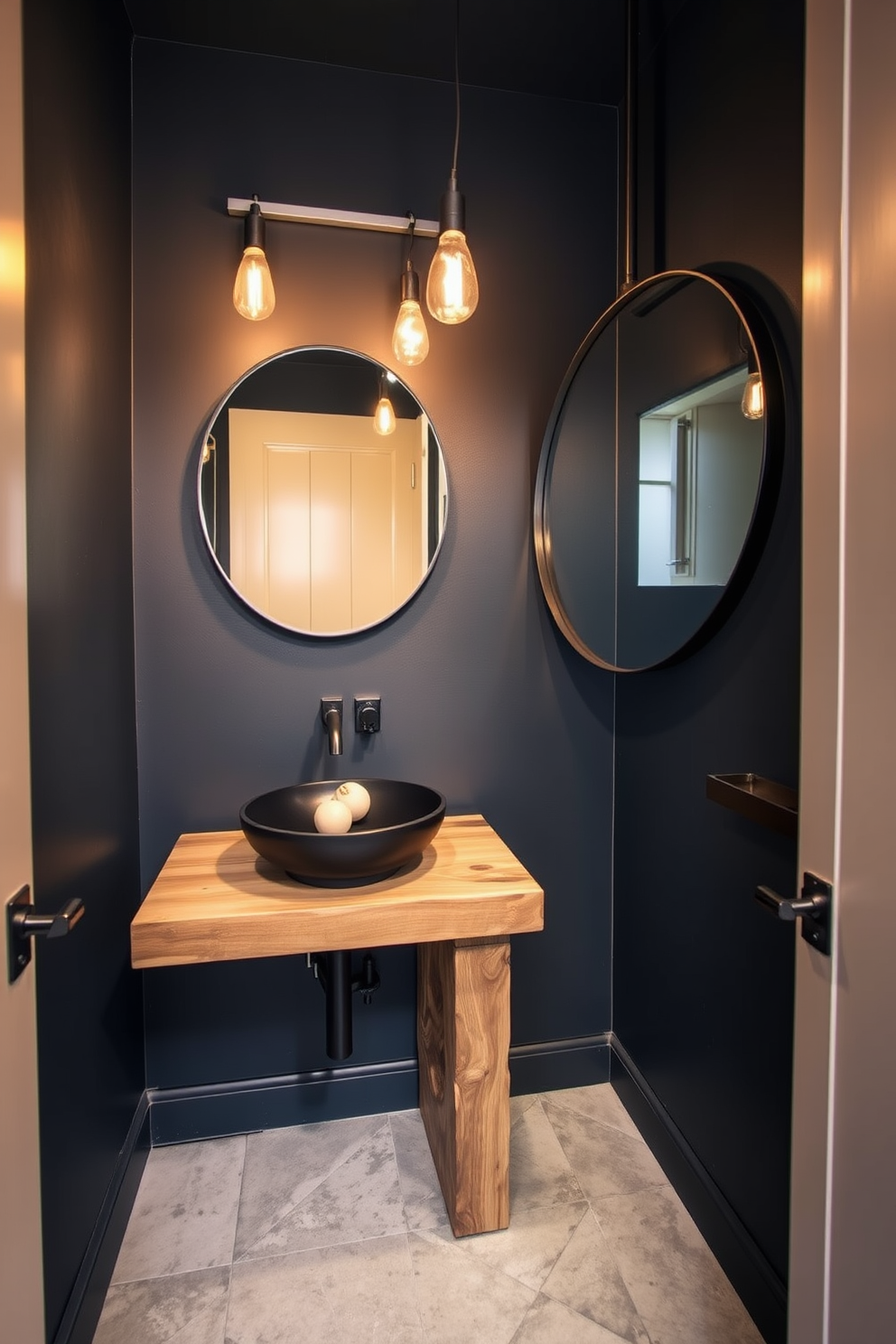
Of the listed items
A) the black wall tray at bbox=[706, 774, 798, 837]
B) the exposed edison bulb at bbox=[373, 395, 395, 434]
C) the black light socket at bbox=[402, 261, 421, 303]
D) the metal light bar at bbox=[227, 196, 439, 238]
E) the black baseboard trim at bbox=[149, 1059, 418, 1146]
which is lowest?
the black baseboard trim at bbox=[149, 1059, 418, 1146]

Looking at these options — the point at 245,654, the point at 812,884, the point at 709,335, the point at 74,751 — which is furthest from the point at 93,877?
the point at 709,335

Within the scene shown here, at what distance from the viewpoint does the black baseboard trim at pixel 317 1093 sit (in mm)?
1823

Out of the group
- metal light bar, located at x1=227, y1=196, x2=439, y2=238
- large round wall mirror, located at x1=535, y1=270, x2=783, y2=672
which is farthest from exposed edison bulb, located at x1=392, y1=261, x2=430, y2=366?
large round wall mirror, located at x1=535, y1=270, x2=783, y2=672

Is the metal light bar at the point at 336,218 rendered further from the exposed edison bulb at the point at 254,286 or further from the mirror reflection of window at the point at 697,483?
the mirror reflection of window at the point at 697,483

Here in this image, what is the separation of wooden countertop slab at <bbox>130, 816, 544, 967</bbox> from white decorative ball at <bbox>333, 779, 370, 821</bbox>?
0.59 feet

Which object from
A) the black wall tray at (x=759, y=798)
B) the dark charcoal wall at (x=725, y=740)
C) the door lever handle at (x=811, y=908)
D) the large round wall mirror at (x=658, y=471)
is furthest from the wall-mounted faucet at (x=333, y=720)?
the door lever handle at (x=811, y=908)

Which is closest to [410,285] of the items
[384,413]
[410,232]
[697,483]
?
[410,232]

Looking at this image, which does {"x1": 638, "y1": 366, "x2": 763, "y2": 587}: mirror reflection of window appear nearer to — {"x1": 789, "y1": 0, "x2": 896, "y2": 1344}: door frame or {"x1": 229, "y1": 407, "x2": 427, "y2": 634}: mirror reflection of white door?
{"x1": 789, "y1": 0, "x2": 896, "y2": 1344}: door frame

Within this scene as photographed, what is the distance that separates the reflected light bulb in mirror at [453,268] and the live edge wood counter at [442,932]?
1130 mm

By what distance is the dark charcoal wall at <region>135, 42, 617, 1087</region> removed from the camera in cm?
175

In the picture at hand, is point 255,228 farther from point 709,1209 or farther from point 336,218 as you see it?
point 709,1209

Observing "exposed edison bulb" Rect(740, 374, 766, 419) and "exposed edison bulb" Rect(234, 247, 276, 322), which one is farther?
"exposed edison bulb" Rect(234, 247, 276, 322)

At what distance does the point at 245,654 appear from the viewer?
183 centimetres

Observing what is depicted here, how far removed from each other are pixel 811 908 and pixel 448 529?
131cm
